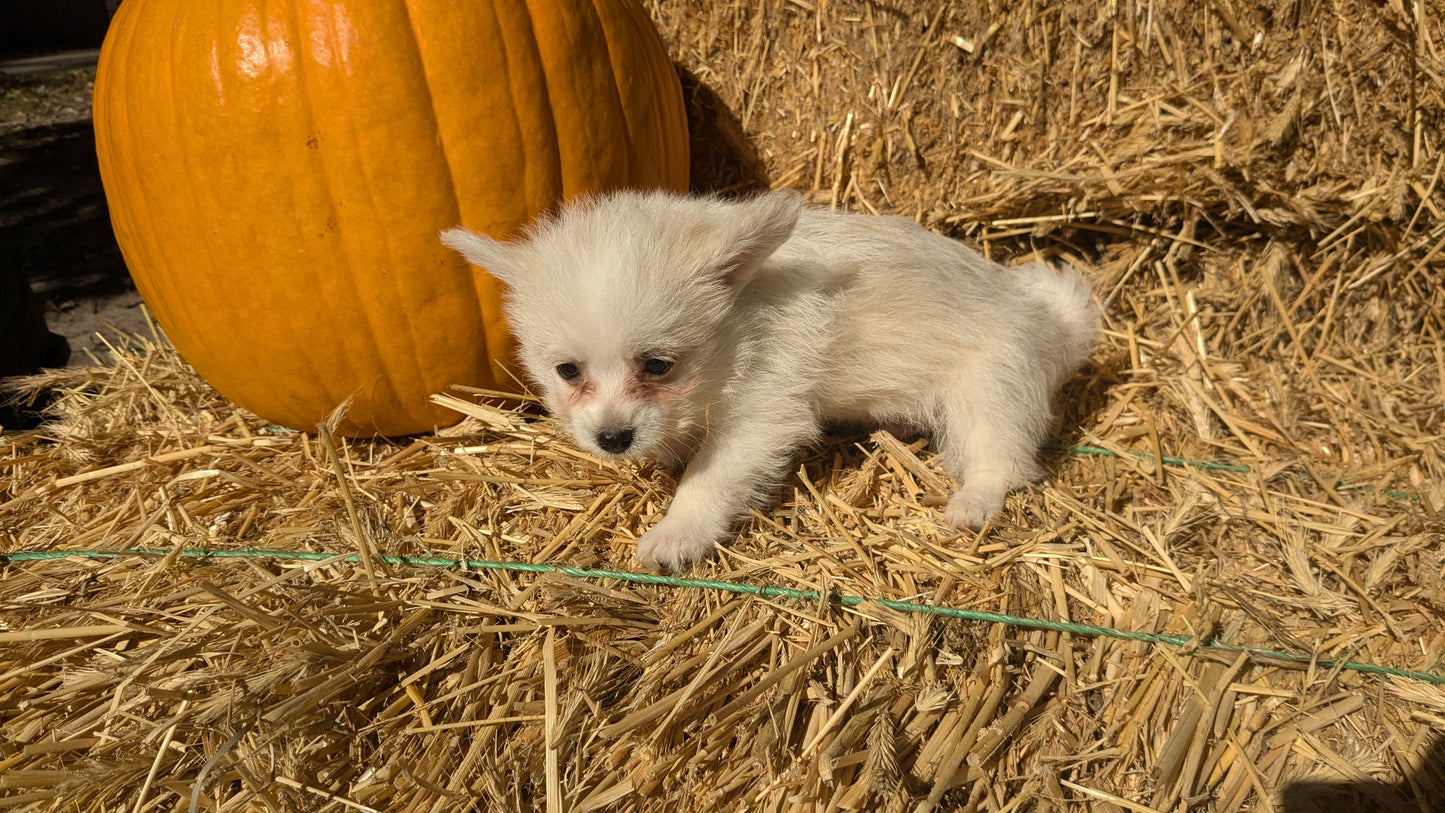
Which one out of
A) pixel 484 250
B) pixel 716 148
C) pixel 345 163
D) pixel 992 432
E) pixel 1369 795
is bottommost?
pixel 1369 795

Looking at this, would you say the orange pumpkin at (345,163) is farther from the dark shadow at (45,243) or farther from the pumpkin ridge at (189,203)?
the dark shadow at (45,243)

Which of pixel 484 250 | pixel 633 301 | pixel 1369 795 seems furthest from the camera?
pixel 484 250

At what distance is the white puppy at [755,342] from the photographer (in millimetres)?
2072

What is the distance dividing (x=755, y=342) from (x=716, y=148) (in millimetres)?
1721

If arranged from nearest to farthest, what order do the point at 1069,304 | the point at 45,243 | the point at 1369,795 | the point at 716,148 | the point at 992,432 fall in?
the point at 1369,795 < the point at 992,432 < the point at 1069,304 < the point at 716,148 < the point at 45,243

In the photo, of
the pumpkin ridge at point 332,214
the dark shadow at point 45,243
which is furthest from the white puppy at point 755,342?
the dark shadow at point 45,243

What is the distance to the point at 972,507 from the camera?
7.86 ft

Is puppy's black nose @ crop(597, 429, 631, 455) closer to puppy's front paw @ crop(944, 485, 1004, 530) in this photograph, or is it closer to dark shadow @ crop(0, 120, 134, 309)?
puppy's front paw @ crop(944, 485, 1004, 530)

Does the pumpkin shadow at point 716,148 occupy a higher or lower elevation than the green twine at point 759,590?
higher

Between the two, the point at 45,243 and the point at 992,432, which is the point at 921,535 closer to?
the point at 992,432

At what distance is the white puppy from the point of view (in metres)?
2.07

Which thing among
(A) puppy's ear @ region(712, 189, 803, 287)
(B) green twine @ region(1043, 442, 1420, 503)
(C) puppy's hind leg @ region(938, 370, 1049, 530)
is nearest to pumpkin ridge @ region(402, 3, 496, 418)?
(A) puppy's ear @ region(712, 189, 803, 287)

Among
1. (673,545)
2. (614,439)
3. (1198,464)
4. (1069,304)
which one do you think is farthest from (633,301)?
(1198,464)

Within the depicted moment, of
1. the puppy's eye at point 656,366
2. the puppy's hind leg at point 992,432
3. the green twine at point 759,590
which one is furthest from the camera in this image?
the puppy's hind leg at point 992,432
